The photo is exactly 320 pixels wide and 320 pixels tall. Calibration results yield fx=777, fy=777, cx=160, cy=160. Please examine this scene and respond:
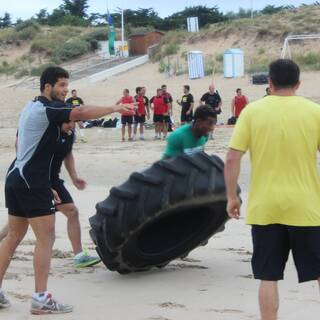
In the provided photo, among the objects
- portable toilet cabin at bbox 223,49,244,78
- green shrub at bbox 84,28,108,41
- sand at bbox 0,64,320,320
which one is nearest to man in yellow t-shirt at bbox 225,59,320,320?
sand at bbox 0,64,320,320

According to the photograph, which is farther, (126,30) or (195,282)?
(126,30)

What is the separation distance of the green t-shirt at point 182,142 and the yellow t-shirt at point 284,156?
208 cm

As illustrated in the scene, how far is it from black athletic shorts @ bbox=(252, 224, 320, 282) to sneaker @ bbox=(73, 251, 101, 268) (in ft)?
8.10

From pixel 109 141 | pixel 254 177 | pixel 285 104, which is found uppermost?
pixel 285 104

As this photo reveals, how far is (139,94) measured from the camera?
65.1ft

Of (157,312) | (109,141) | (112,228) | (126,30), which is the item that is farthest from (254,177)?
(126,30)

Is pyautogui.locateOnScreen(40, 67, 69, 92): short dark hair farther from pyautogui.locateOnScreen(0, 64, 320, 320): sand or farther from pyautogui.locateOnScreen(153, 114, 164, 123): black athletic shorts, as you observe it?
pyautogui.locateOnScreen(153, 114, 164, 123): black athletic shorts

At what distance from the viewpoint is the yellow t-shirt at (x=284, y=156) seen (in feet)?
13.3

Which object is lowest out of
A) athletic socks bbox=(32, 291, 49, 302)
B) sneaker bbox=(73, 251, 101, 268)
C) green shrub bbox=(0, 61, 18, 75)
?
sneaker bbox=(73, 251, 101, 268)

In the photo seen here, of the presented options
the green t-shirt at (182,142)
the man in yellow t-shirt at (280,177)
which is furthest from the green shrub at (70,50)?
the man in yellow t-shirt at (280,177)

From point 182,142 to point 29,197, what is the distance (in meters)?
1.60

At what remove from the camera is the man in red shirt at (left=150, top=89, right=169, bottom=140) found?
18922 millimetres

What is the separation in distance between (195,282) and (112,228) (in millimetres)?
777

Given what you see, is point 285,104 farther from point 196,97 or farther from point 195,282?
point 196,97
